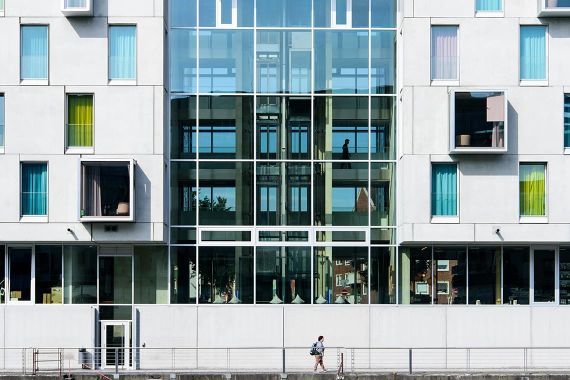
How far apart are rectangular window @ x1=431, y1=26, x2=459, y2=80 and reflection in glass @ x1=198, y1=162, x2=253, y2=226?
26.0 ft

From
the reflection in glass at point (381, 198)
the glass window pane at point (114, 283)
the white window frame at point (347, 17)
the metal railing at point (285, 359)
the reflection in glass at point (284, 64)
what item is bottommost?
the metal railing at point (285, 359)

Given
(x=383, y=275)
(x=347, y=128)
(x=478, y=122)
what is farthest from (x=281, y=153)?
(x=478, y=122)

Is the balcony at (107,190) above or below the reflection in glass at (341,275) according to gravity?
above

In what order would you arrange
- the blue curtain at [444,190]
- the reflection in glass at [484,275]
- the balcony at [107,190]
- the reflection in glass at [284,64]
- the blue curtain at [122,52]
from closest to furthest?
1. the balcony at [107,190]
2. the blue curtain at [444,190]
3. the blue curtain at [122,52]
4. the reflection in glass at [484,275]
5. the reflection in glass at [284,64]

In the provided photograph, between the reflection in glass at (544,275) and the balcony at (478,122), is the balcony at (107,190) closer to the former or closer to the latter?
the balcony at (478,122)

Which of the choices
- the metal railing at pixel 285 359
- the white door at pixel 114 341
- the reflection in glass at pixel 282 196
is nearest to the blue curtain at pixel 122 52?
the reflection in glass at pixel 282 196

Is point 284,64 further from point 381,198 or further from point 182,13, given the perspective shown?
point 381,198

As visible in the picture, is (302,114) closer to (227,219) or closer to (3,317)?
(227,219)

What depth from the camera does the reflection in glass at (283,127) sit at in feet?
127

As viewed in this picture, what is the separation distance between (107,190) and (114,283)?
3567 millimetres

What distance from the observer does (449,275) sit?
1508 inches

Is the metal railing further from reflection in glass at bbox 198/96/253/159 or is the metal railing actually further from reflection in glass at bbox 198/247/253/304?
reflection in glass at bbox 198/96/253/159

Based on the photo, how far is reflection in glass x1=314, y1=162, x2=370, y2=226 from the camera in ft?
127

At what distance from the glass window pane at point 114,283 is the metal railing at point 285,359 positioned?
1835mm
